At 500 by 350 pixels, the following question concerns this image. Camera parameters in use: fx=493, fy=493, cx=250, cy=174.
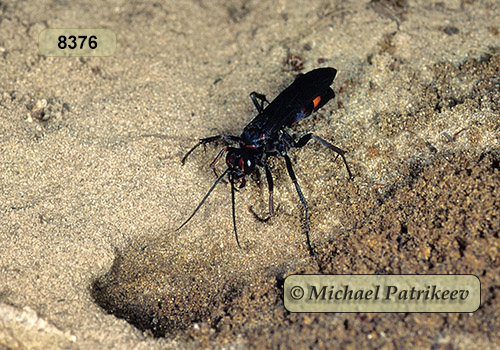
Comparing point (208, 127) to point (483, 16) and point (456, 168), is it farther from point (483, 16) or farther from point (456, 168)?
point (483, 16)

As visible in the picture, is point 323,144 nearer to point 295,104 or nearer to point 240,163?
point 295,104

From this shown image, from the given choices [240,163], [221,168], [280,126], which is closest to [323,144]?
[280,126]

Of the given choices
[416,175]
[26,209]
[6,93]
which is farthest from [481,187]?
[6,93]

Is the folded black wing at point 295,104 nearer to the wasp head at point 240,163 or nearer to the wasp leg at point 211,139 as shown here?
the wasp leg at point 211,139

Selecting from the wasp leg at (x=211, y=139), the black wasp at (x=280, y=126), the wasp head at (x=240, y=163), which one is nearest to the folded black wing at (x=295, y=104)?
the black wasp at (x=280, y=126)

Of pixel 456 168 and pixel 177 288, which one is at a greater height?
pixel 456 168
